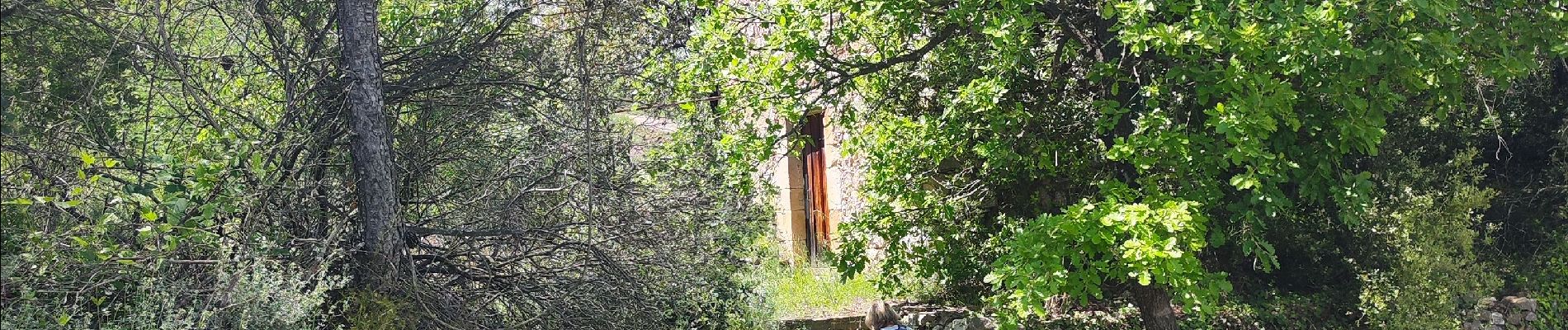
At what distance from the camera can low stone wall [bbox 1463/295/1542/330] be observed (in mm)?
6688

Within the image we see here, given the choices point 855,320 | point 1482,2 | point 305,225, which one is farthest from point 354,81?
point 1482,2

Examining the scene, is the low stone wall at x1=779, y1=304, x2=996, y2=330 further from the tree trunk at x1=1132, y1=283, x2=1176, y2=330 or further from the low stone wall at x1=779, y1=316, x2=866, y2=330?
the tree trunk at x1=1132, y1=283, x2=1176, y2=330

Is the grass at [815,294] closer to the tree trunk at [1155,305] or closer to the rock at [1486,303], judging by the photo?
the tree trunk at [1155,305]

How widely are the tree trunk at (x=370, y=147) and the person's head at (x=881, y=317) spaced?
350 centimetres

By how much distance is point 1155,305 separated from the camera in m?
5.95

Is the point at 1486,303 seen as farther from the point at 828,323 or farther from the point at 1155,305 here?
the point at 828,323

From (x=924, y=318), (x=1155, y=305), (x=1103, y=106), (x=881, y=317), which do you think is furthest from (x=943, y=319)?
(x=1103, y=106)

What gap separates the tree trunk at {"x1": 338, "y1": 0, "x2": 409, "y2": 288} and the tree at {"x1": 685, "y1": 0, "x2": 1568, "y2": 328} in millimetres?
1615

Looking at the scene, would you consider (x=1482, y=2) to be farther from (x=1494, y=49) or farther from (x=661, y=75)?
(x=661, y=75)

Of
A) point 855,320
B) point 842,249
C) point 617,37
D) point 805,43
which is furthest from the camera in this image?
point 855,320

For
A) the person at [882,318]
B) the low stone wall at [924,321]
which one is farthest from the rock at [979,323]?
the person at [882,318]

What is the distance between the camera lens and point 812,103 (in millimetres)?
5652

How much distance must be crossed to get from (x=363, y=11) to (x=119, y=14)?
81cm

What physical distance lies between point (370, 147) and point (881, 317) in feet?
12.2
